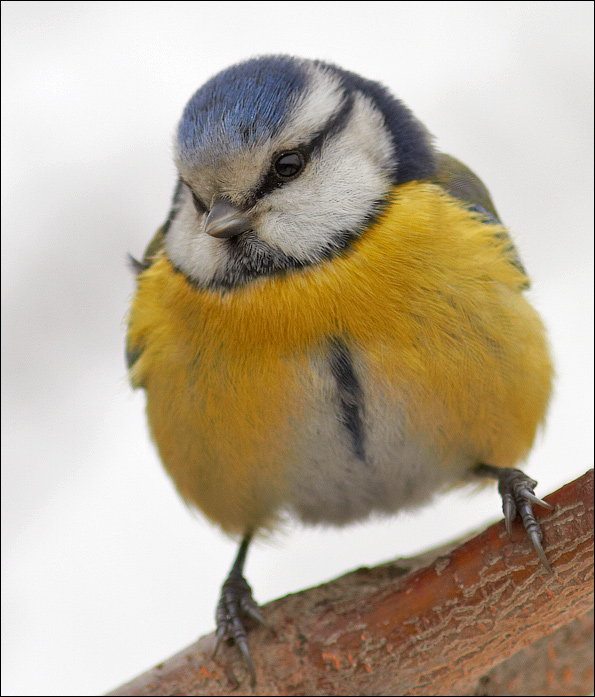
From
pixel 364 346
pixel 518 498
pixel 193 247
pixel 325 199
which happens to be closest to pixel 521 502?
pixel 518 498

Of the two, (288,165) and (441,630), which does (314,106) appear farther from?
(441,630)

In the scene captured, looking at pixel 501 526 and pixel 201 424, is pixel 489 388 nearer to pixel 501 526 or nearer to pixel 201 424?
pixel 501 526

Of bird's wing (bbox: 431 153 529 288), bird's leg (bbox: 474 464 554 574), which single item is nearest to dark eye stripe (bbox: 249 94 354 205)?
bird's wing (bbox: 431 153 529 288)

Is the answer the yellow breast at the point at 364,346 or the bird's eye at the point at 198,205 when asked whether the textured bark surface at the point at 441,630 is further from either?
the bird's eye at the point at 198,205

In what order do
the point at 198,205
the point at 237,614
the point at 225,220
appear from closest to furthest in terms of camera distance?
the point at 225,220, the point at 198,205, the point at 237,614

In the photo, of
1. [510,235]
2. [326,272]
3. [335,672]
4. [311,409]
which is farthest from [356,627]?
[510,235]

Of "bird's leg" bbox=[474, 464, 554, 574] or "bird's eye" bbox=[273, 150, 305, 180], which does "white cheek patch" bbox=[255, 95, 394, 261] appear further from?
"bird's leg" bbox=[474, 464, 554, 574]
